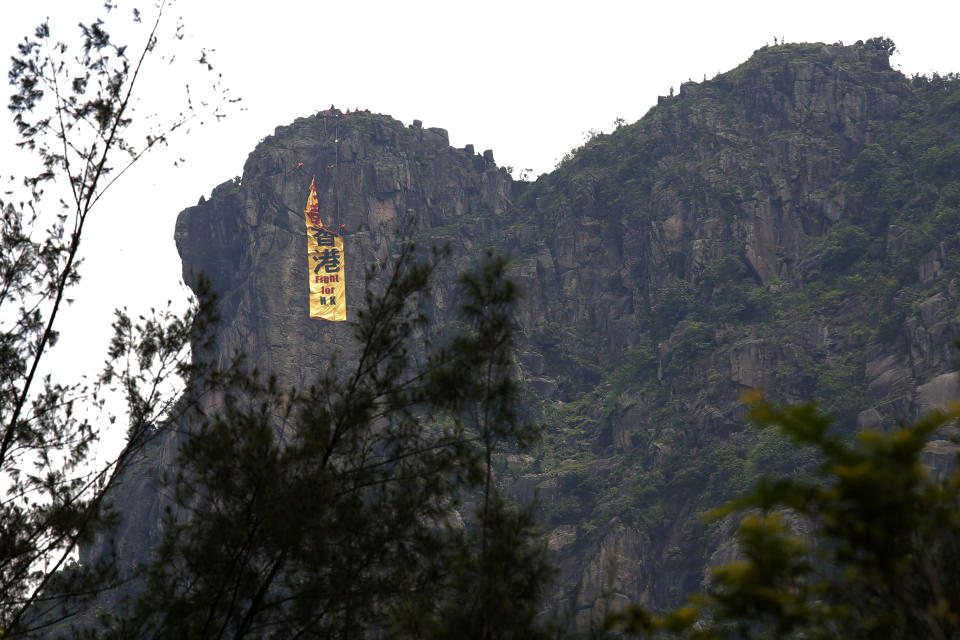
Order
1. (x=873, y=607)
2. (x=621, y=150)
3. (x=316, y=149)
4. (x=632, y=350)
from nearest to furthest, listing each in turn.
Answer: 1. (x=873, y=607)
2. (x=632, y=350)
3. (x=316, y=149)
4. (x=621, y=150)

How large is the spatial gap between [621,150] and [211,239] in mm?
24884

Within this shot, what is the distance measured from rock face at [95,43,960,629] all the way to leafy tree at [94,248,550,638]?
35819mm

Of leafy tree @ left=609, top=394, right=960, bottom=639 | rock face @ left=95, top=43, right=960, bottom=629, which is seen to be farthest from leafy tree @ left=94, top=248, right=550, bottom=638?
rock face @ left=95, top=43, right=960, bottom=629

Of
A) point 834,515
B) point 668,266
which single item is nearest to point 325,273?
point 668,266

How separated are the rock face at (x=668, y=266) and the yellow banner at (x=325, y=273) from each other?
3.47 feet

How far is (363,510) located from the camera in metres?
9.36

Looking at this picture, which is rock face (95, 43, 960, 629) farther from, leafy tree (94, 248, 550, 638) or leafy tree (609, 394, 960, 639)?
leafy tree (609, 394, 960, 639)

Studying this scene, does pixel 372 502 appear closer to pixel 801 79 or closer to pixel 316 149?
pixel 316 149

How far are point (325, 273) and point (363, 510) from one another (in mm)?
49805

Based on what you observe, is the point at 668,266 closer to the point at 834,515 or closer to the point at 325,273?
the point at 325,273

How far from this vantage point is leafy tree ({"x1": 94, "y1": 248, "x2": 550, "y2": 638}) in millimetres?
8414

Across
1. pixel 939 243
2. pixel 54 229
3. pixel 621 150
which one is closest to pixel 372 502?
pixel 54 229

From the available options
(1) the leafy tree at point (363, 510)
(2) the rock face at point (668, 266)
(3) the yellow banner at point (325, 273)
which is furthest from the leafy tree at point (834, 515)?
(3) the yellow banner at point (325, 273)

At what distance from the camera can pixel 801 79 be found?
6456 cm
